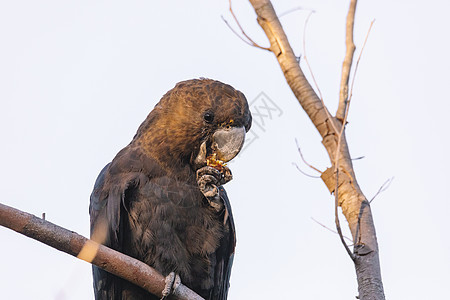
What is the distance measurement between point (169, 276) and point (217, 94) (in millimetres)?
1487

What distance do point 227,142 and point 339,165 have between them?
90 centimetres

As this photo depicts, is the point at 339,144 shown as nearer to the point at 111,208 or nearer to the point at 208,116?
the point at 208,116

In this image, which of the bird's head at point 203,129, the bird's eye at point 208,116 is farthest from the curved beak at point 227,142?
the bird's eye at point 208,116

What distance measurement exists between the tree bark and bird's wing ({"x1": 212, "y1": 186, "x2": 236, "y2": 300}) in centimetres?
85

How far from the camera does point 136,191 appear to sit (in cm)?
450

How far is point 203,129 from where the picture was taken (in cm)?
465

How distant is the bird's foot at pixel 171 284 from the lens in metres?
3.97

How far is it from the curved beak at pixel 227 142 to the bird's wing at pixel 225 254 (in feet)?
0.99

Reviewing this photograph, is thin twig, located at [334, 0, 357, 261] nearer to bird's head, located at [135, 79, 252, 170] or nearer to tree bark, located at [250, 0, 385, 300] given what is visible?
tree bark, located at [250, 0, 385, 300]

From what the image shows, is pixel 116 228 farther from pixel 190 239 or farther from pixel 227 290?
pixel 227 290

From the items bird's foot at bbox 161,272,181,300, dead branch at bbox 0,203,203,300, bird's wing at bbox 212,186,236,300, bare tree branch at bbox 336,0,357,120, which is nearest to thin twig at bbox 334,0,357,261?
bare tree branch at bbox 336,0,357,120

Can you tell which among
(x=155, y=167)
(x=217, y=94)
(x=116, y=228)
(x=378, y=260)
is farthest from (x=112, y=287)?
(x=378, y=260)

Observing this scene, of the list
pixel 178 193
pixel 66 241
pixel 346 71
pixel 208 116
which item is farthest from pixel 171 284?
pixel 346 71

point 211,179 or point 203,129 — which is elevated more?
point 203,129
